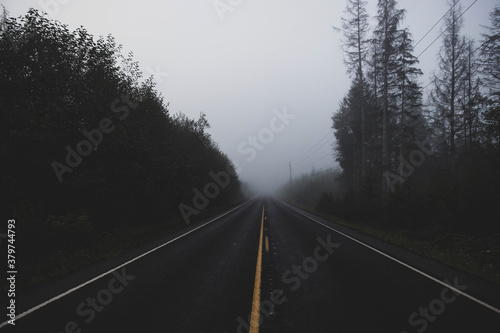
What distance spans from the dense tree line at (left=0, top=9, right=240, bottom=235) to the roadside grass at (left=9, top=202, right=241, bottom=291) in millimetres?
723

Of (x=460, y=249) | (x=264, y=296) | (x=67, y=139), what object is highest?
(x=67, y=139)

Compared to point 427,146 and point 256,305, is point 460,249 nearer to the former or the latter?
point 256,305

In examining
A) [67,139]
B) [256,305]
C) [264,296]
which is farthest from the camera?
[67,139]

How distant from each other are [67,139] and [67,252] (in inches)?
216

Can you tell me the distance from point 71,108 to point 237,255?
10577mm

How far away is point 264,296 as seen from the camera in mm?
4992

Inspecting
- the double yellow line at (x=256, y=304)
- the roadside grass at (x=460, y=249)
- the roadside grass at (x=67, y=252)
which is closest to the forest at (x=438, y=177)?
the roadside grass at (x=460, y=249)

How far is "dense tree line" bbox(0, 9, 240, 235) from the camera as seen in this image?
9.89 meters

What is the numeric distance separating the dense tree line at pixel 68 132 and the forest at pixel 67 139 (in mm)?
39

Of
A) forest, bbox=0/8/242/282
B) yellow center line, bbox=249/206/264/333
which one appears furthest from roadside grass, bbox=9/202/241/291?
yellow center line, bbox=249/206/264/333

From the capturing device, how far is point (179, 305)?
4633 millimetres

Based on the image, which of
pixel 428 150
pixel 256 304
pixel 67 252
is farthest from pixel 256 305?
pixel 428 150

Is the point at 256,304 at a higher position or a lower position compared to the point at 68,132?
lower

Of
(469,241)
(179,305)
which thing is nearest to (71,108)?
(179,305)
